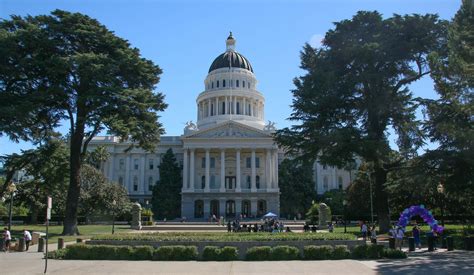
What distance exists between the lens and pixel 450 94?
25.4 m

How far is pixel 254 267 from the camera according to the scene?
1797 cm

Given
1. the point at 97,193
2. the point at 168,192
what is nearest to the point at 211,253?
the point at 97,193

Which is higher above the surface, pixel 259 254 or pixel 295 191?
pixel 295 191

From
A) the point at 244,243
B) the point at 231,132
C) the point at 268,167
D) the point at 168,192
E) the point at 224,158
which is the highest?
the point at 231,132

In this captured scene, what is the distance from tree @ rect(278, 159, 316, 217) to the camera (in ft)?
278

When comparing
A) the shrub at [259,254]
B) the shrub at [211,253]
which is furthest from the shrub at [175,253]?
the shrub at [259,254]

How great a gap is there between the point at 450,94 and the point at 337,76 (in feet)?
38.1

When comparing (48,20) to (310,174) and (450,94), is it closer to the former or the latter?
(450,94)

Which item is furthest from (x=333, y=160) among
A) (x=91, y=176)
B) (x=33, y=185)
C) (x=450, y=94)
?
(x=91, y=176)

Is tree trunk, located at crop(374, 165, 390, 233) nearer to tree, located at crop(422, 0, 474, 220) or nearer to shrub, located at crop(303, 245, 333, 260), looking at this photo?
tree, located at crop(422, 0, 474, 220)

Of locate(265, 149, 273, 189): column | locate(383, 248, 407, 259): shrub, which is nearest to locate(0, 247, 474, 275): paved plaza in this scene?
locate(383, 248, 407, 259): shrub

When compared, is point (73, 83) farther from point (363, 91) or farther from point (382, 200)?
point (382, 200)

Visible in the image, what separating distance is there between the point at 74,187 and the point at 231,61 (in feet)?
226

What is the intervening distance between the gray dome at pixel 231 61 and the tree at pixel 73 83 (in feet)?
208
